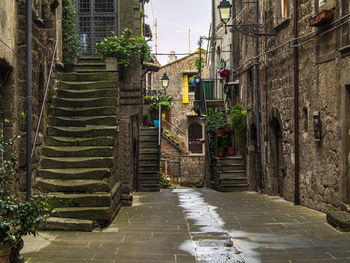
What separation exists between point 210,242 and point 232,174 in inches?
373

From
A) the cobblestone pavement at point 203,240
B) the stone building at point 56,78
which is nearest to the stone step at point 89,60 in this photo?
the stone building at point 56,78

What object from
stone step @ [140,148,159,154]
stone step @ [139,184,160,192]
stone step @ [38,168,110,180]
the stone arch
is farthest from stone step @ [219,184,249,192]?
stone step @ [38,168,110,180]

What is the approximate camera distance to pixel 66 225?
660 cm

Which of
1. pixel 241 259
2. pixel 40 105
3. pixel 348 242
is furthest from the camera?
pixel 40 105

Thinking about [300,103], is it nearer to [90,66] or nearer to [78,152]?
[78,152]

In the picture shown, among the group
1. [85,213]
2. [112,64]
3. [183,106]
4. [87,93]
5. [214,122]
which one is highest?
[183,106]

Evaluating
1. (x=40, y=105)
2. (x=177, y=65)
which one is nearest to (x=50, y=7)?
(x=40, y=105)

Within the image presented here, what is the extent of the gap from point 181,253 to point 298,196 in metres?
5.27

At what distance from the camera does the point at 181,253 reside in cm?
545

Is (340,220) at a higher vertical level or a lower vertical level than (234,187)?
higher

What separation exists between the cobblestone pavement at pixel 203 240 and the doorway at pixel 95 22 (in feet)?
→ 17.9

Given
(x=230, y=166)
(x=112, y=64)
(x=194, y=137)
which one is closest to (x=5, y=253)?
(x=112, y=64)

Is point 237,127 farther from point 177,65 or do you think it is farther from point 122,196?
point 177,65

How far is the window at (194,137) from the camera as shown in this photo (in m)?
32.2
